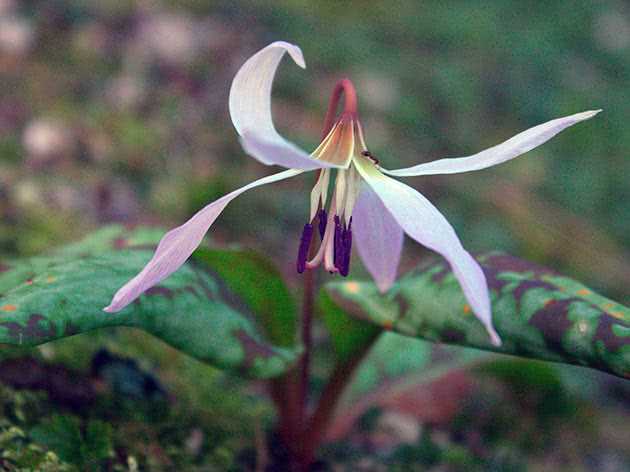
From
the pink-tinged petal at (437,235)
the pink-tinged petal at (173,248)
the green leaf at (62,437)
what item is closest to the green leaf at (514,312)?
the pink-tinged petal at (437,235)

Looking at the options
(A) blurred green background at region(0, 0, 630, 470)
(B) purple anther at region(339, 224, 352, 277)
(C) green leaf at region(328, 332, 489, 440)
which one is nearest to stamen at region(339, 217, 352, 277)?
(B) purple anther at region(339, 224, 352, 277)

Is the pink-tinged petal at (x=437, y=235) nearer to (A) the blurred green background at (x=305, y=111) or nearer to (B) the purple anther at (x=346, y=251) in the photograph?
(B) the purple anther at (x=346, y=251)

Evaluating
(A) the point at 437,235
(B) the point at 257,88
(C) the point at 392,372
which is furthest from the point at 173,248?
(C) the point at 392,372

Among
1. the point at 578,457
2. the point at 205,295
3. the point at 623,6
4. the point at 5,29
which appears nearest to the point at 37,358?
the point at 205,295

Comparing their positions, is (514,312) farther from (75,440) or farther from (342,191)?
(75,440)

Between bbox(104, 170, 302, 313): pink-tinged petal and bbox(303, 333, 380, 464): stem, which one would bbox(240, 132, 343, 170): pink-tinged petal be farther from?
bbox(303, 333, 380, 464): stem

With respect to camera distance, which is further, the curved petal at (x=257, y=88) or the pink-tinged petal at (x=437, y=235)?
the curved petal at (x=257, y=88)

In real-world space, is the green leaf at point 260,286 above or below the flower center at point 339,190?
below
